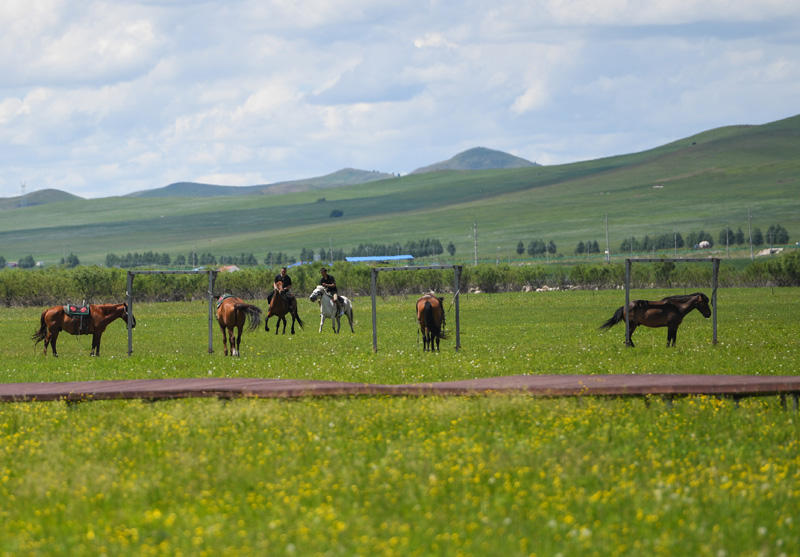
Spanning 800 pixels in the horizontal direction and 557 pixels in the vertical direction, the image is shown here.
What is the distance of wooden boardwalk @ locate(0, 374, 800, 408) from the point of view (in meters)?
15.6

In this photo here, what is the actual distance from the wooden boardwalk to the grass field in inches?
9.2

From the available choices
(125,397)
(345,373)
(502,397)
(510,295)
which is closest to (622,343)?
(345,373)

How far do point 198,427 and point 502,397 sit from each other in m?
4.72

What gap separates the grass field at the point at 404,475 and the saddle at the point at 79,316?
995cm

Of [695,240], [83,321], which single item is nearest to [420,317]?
[83,321]

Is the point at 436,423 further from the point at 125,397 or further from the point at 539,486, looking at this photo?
the point at 125,397

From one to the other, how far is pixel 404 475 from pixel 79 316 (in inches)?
754

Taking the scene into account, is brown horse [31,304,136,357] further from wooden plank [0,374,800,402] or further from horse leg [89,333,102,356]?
wooden plank [0,374,800,402]

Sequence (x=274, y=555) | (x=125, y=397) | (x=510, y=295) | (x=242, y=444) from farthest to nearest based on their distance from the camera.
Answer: (x=510, y=295), (x=125, y=397), (x=242, y=444), (x=274, y=555)

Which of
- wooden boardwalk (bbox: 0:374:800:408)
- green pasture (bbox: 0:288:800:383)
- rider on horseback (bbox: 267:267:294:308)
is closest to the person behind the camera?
wooden boardwalk (bbox: 0:374:800:408)

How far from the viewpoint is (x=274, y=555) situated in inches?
334

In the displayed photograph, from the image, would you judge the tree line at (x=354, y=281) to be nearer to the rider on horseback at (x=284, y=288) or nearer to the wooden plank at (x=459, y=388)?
the rider on horseback at (x=284, y=288)

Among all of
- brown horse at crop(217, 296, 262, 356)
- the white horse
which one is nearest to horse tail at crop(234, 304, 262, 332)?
brown horse at crop(217, 296, 262, 356)

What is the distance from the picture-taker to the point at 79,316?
2802 cm
